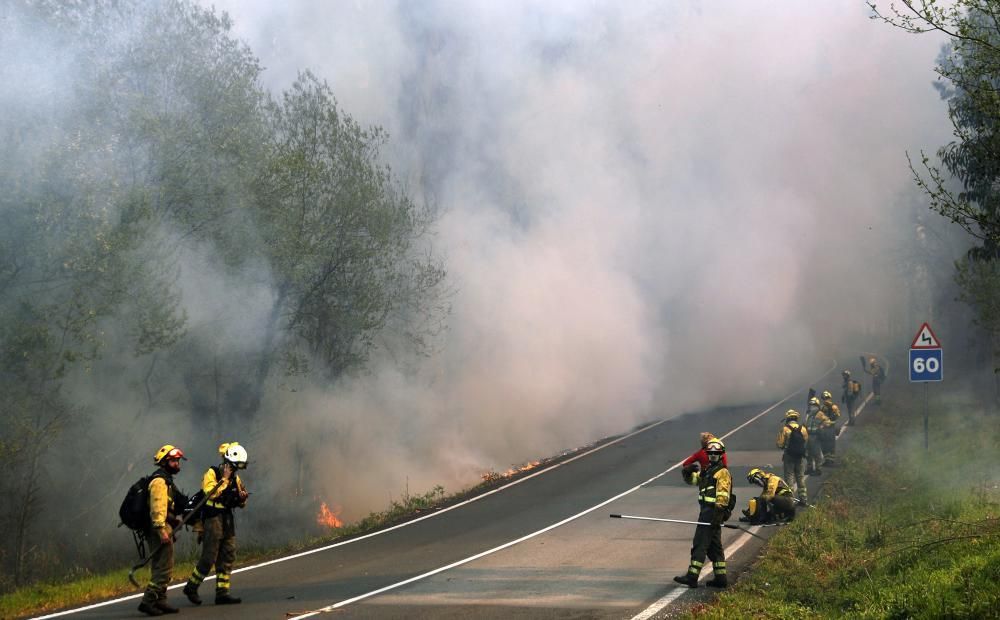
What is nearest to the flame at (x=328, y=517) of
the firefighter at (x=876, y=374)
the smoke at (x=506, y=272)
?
the smoke at (x=506, y=272)

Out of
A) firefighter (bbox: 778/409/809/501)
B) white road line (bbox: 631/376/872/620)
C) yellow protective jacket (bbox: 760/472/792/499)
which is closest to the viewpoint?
white road line (bbox: 631/376/872/620)

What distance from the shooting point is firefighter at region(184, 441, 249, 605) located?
31.7 ft

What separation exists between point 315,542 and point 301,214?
25.1 feet

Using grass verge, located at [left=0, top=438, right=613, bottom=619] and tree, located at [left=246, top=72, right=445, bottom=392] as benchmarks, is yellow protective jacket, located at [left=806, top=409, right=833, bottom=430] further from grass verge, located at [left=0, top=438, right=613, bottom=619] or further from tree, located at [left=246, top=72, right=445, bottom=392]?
tree, located at [left=246, top=72, right=445, bottom=392]

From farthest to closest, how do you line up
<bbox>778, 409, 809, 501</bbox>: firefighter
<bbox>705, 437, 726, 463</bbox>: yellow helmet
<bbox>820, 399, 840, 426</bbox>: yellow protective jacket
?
<bbox>820, 399, 840, 426</bbox>: yellow protective jacket → <bbox>778, 409, 809, 501</bbox>: firefighter → <bbox>705, 437, 726, 463</bbox>: yellow helmet

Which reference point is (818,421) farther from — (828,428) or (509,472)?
(509,472)

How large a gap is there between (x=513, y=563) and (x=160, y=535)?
4468 millimetres

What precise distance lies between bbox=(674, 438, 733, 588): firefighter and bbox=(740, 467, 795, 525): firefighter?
1286 millimetres

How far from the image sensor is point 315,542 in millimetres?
14305

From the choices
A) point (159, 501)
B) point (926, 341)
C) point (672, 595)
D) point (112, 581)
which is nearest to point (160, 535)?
point (159, 501)

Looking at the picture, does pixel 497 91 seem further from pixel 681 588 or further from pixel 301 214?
pixel 681 588

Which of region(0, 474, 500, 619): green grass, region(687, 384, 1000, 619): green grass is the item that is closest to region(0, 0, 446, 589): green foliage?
region(0, 474, 500, 619): green grass

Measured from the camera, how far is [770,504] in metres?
11.6

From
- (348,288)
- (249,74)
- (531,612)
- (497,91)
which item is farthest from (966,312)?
(531,612)
